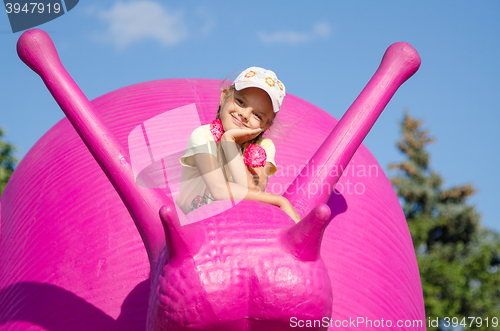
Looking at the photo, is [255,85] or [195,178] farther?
[195,178]

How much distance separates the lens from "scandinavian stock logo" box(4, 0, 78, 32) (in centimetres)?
232

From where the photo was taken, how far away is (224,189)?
1849 mm

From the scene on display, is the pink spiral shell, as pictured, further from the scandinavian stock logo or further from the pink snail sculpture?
the scandinavian stock logo

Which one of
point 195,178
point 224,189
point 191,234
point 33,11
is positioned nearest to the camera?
point 191,234

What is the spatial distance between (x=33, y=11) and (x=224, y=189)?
128cm

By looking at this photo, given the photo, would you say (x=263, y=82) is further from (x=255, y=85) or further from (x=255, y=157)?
(x=255, y=157)

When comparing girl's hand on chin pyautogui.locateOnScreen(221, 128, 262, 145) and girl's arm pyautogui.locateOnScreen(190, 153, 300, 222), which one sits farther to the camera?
girl's hand on chin pyautogui.locateOnScreen(221, 128, 262, 145)

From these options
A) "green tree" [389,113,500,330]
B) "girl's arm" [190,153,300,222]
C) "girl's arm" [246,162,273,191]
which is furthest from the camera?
"green tree" [389,113,500,330]

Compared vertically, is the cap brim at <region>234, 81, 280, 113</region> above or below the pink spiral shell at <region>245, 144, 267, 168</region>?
above

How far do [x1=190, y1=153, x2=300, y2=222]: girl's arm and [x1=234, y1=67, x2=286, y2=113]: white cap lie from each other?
0.30 metres

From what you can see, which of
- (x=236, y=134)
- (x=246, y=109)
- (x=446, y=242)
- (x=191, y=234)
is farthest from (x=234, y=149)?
(x=446, y=242)

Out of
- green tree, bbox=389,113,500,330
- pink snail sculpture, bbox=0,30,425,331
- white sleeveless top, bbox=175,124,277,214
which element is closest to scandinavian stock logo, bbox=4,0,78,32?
pink snail sculpture, bbox=0,30,425,331

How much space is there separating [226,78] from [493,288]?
1411 cm

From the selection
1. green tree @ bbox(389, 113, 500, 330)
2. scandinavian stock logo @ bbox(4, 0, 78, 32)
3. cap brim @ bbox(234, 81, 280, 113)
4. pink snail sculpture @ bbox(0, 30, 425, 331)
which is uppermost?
green tree @ bbox(389, 113, 500, 330)
